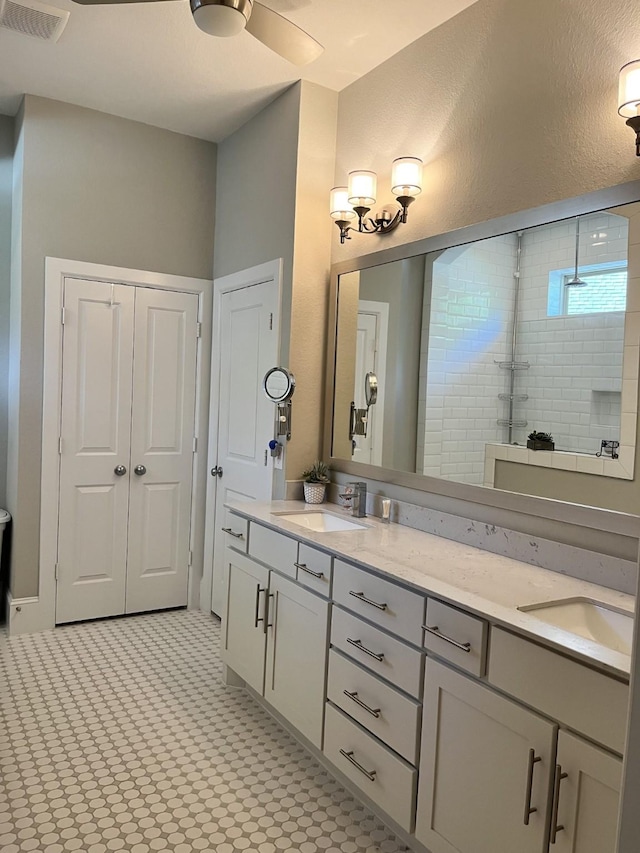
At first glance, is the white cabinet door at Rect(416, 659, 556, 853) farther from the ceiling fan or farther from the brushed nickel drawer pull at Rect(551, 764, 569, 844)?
the ceiling fan

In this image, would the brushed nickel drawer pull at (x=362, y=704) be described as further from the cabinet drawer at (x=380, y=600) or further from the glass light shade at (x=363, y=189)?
the glass light shade at (x=363, y=189)

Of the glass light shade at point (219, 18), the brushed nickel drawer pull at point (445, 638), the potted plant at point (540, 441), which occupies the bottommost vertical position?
the brushed nickel drawer pull at point (445, 638)

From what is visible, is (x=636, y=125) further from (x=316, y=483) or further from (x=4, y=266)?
(x=4, y=266)

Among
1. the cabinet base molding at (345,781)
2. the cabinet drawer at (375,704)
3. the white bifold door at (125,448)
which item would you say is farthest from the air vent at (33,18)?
the cabinet base molding at (345,781)

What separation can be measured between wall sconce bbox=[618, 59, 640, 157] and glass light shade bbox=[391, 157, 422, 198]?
0.95 metres

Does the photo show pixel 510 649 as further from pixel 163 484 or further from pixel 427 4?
pixel 163 484

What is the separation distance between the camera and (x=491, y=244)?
7.84 feet

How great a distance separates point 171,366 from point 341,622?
2274 millimetres

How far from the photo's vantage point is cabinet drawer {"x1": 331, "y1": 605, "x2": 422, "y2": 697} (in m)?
1.90

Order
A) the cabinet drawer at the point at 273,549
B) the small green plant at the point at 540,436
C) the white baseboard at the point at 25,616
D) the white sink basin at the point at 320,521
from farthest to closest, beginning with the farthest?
the white baseboard at the point at 25,616, the white sink basin at the point at 320,521, the cabinet drawer at the point at 273,549, the small green plant at the point at 540,436

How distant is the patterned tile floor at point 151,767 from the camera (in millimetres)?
2043

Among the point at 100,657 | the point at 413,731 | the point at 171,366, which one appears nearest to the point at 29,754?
the point at 100,657

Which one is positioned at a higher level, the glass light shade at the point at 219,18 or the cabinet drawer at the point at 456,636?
the glass light shade at the point at 219,18

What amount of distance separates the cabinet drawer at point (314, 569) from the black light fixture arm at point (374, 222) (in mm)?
1443
